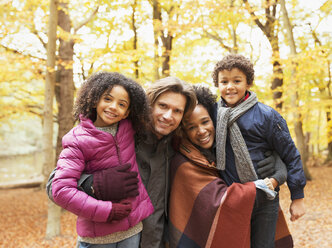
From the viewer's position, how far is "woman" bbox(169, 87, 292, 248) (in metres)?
2.04

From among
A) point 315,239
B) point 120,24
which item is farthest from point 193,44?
point 315,239

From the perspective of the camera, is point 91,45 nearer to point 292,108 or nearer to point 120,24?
point 120,24

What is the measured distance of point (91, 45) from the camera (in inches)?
357

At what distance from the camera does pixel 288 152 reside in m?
2.31

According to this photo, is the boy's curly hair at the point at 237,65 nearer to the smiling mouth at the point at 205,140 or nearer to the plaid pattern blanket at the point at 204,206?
the smiling mouth at the point at 205,140

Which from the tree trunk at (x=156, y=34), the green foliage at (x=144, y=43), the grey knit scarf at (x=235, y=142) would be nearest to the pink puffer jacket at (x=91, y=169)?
the grey knit scarf at (x=235, y=142)

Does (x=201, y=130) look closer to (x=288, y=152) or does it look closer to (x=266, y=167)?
(x=266, y=167)

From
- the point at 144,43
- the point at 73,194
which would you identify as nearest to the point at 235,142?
the point at 73,194

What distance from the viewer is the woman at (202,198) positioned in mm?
2045

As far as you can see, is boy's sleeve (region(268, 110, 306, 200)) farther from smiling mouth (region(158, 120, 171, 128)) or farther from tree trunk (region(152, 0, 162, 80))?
tree trunk (region(152, 0, 162, 80))

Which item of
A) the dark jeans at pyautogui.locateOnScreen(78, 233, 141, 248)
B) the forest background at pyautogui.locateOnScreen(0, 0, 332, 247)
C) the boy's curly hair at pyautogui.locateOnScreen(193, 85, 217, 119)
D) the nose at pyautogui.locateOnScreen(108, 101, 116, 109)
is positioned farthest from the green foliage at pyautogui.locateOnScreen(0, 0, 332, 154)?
the dark jeans at pyautogui.locateOnScreen(78, 233, 141, 248)

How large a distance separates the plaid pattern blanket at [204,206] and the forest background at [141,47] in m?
3.98

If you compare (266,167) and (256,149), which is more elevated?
(256,149)

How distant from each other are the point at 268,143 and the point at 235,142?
1.05 ft
